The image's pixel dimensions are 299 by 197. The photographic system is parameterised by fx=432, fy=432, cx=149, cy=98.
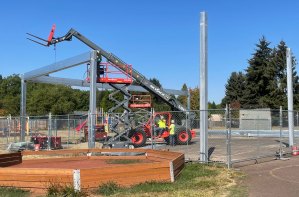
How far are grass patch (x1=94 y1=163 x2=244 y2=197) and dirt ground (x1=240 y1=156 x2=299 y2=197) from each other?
18.2 inches

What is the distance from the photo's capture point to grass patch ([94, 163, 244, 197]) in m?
9.74

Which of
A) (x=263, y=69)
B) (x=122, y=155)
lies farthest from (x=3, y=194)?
(x=263, y=69)

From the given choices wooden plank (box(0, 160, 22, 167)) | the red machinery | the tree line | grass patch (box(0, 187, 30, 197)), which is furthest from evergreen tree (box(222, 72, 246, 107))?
grass patch (box(0, 187, 30, 197))

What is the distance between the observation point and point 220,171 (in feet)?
44.8

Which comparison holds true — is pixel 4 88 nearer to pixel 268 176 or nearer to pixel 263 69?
pixel 263 69

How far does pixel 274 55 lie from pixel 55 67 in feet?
170

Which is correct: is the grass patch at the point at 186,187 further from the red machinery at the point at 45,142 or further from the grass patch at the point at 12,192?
the red machinery at the point at 45,142

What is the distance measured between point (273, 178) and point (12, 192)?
7086 mm

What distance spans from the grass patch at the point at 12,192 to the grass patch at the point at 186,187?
1.61 meters

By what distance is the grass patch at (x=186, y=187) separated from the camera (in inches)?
384

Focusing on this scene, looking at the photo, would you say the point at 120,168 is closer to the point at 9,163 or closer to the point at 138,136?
the point at 9,163

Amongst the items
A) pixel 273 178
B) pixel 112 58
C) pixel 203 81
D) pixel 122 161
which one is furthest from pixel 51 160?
pixel 112 58

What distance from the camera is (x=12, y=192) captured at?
9758mm

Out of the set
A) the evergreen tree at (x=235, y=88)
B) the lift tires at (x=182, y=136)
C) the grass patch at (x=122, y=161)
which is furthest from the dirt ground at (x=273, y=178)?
the evergreen tree at (x=235, y=88)
